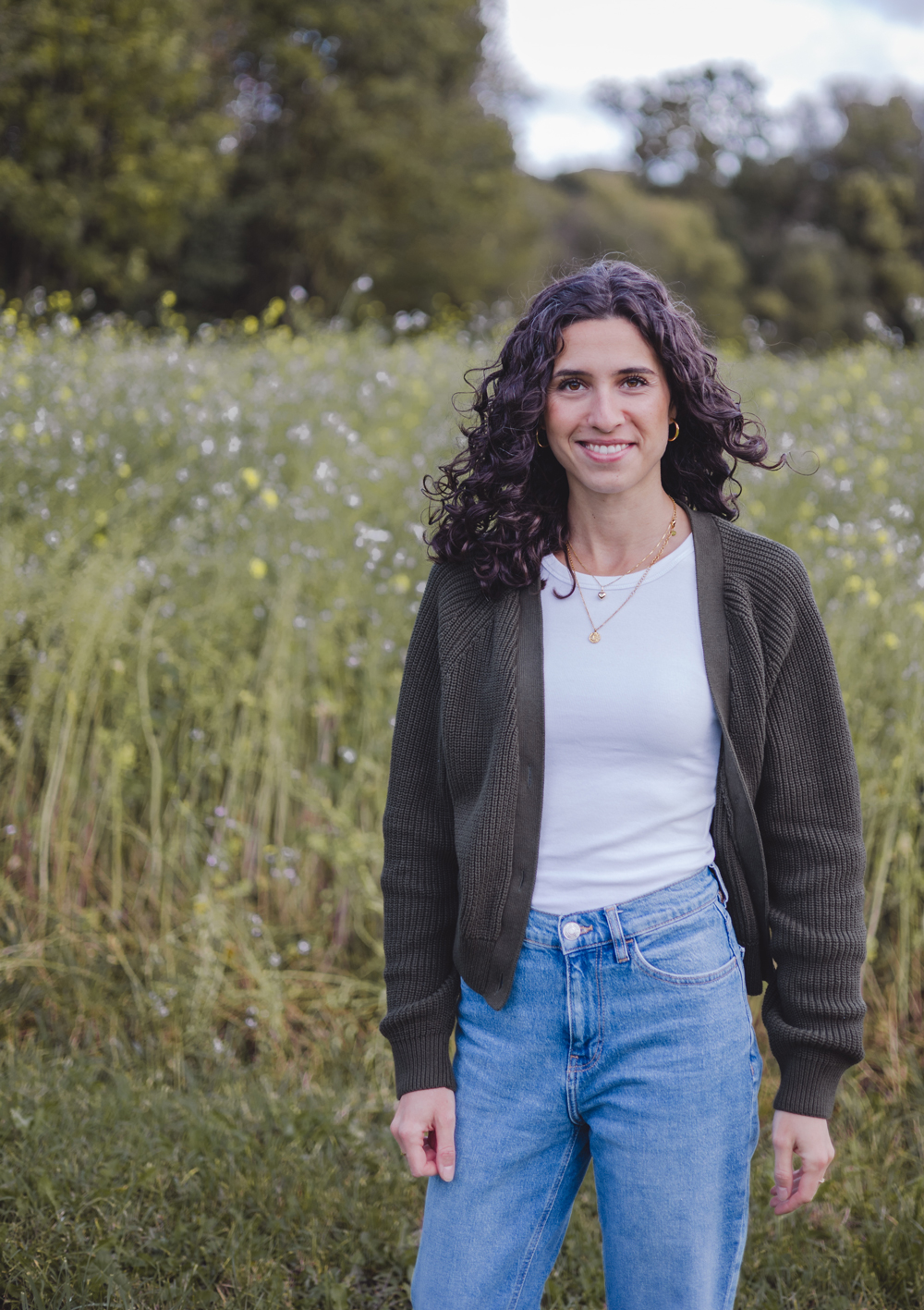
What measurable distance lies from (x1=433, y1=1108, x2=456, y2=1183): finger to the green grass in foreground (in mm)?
829

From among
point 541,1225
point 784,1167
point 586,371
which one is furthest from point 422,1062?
point 586,371

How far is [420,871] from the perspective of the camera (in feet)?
5.22

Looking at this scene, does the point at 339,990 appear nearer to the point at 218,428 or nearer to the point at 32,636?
the point at 32,636

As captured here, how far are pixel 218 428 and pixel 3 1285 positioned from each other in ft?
13.8

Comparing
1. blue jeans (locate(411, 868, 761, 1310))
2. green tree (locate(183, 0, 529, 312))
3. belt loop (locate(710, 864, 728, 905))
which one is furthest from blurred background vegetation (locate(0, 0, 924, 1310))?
green tree (locate(183, 0, 529, 312))

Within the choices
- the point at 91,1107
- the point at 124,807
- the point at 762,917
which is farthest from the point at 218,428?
the point at 762,917

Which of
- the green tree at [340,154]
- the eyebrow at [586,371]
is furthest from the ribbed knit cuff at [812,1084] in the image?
the green tree at [340,154]

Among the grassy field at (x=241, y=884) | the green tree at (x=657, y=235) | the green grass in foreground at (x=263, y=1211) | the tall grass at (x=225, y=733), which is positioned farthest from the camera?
the green tree at (x=657, y=235)

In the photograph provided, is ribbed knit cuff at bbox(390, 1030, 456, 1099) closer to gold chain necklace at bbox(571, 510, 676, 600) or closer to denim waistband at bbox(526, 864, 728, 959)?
denim waistband at bbox(526, 864, 728, 959)

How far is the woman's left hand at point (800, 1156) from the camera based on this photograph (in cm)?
147

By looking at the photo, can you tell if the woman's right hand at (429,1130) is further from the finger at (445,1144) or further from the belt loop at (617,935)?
the belt loop at (617,935)

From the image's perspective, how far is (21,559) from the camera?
12.5ft

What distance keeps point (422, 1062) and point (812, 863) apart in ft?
2.04

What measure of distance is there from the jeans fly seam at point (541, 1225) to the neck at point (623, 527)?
81cm
